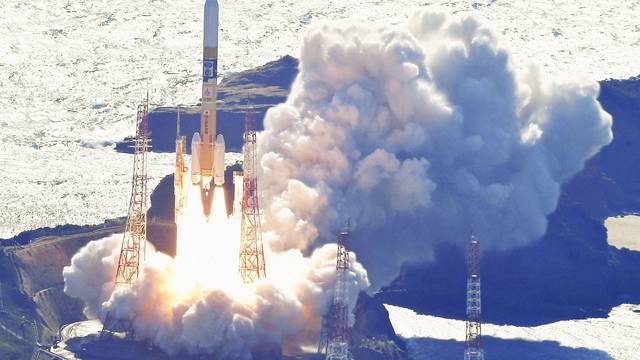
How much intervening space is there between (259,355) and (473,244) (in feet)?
72.5

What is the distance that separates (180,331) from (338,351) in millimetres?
14603

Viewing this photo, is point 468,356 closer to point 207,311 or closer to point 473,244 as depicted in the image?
point 473,244

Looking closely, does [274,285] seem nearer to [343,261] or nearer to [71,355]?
[343,261]

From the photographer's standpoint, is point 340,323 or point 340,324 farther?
point 340,324

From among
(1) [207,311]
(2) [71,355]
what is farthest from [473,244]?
(2) [71,355]

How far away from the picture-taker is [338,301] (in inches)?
7830

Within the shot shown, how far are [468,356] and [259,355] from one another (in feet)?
62.2

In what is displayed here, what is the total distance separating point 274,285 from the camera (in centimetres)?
19988

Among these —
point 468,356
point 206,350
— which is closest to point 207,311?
point 206,350

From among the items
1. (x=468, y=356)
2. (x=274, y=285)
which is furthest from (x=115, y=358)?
(x=468, y=356)

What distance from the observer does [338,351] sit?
640 ft

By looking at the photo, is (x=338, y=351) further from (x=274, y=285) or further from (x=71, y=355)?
(x=71, y=355)

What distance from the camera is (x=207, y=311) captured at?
195 metres

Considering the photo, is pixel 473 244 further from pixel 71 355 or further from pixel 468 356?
pixel 71 355
